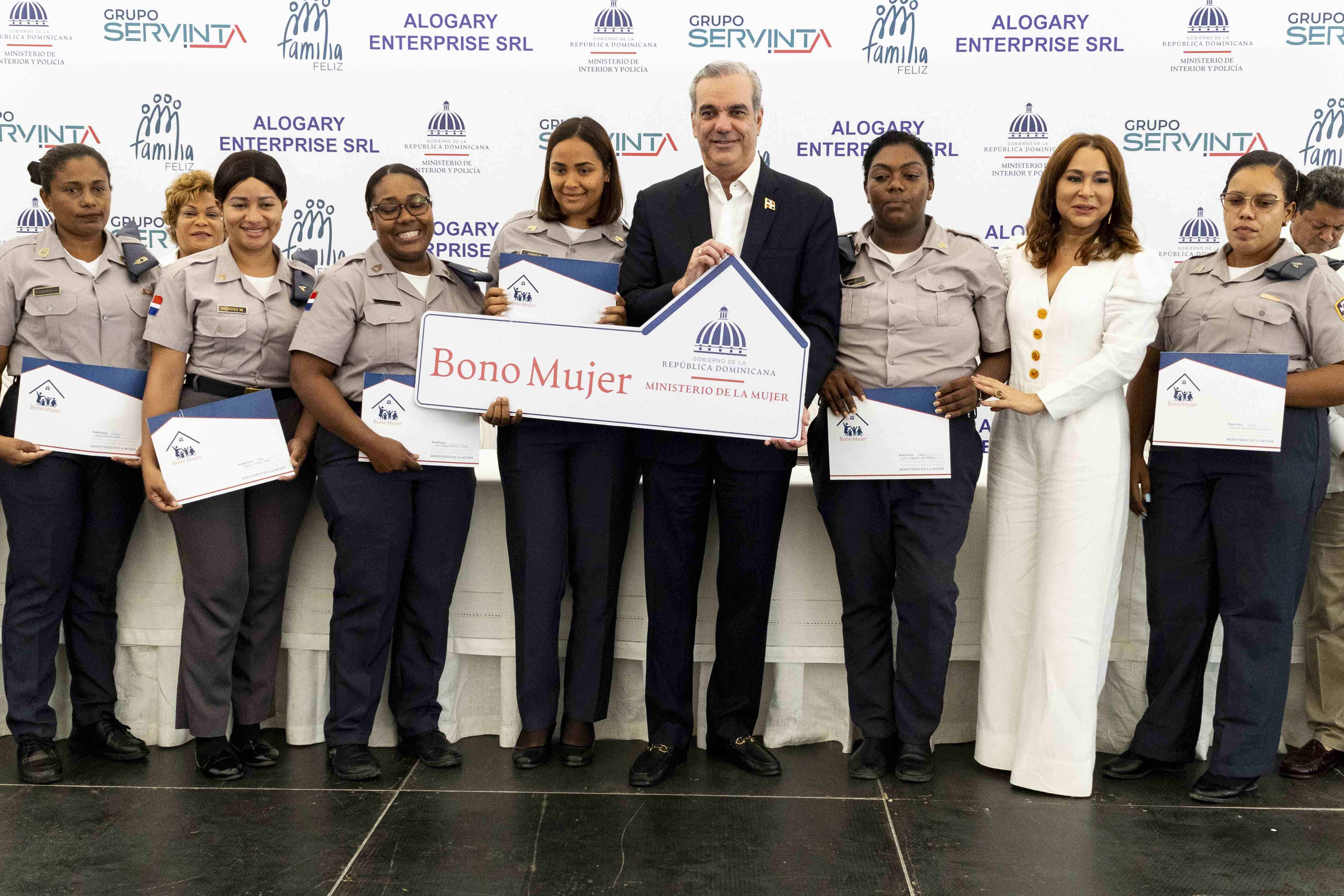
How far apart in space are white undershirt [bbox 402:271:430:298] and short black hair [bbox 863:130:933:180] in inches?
45.6

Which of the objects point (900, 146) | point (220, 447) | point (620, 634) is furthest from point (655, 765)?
point (900, 146)

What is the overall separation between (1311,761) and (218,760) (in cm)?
285

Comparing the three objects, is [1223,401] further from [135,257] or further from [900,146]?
[135,257]

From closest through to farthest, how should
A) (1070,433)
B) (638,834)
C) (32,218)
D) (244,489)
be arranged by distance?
(638,834) < (1070,433) < (244,489) < (32,218)

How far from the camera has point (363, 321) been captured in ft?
9.09

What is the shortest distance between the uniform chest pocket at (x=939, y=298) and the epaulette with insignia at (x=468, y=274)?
1.12 m

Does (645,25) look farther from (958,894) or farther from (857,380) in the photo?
(958,894)

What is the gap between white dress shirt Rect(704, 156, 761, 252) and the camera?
2.75 metres

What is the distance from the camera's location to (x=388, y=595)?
2.81 m

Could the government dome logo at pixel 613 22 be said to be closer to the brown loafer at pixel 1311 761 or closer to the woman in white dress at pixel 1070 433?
the woman in white dress at pixel 1070 433

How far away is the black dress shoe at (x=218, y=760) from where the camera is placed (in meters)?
2.77

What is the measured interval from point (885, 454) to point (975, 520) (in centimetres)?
53

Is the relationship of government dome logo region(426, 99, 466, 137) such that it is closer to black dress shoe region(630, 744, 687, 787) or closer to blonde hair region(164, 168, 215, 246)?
blonde hair region(164, 168, 215, 246)

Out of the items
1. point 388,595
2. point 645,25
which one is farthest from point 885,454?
point 645,25
